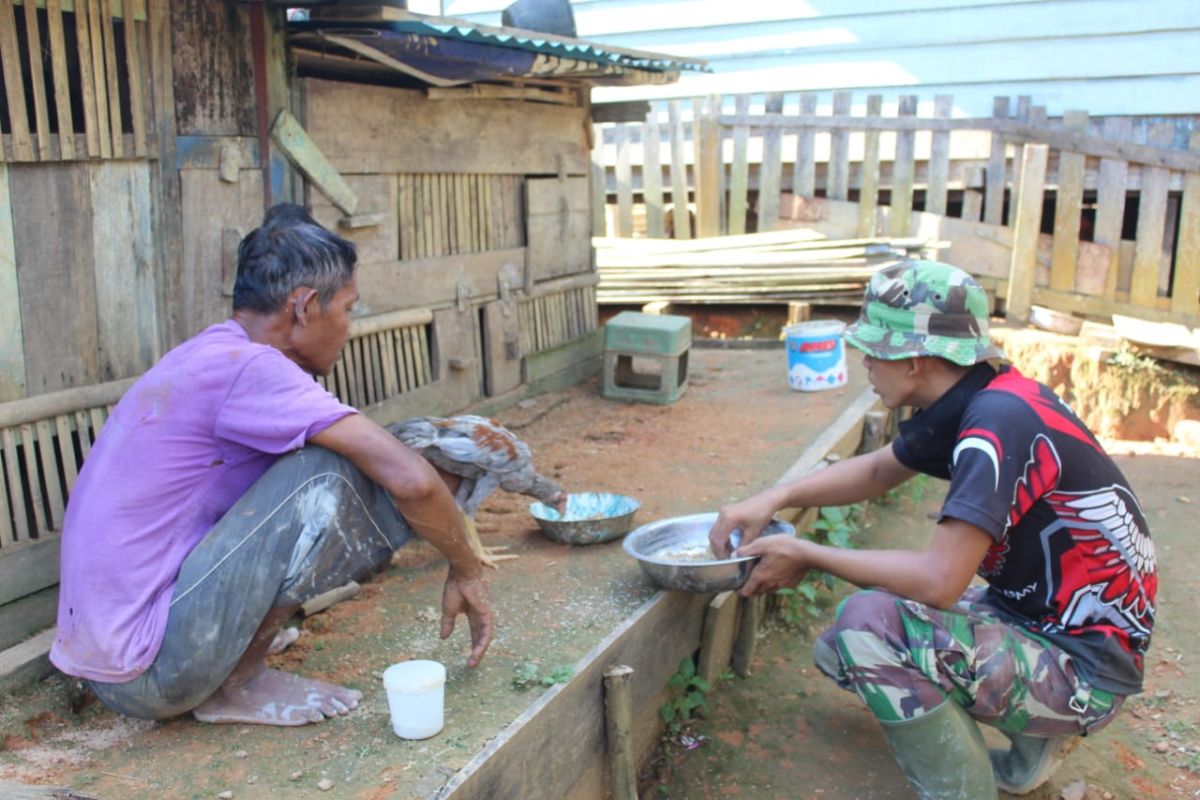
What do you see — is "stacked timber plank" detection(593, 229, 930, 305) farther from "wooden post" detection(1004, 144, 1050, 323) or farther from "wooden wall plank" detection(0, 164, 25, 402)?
"wooden wall plank" detection(0, 164, 25, 402)

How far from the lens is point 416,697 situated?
2924 mm

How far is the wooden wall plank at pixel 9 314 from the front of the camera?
365cm

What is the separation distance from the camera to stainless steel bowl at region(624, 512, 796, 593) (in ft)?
12.2

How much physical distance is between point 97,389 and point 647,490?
2.72 m

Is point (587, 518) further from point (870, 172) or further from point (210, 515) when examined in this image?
point (870, 172)

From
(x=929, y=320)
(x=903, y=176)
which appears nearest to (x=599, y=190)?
(x=903, y=176)

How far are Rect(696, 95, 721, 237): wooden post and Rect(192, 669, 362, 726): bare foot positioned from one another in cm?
927

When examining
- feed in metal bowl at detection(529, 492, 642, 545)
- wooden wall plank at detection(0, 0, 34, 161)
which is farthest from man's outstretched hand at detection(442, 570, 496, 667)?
wooden wall plank at detection(0, 0, 34, 161)

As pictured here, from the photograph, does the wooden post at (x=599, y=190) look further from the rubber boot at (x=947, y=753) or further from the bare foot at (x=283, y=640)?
the rubber boot at (x=947, y=753)

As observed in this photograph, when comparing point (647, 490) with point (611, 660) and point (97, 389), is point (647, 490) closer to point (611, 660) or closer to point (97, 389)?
point (611, 660)

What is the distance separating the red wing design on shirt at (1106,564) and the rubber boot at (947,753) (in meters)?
0.46

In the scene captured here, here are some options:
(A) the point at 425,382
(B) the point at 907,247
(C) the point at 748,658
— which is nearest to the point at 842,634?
(C) the point at 748,658

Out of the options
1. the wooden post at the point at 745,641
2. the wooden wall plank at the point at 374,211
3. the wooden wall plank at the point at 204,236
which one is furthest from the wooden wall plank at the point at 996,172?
the wooden wall plank at the point at 204,236

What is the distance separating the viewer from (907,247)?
10094 millimetres
